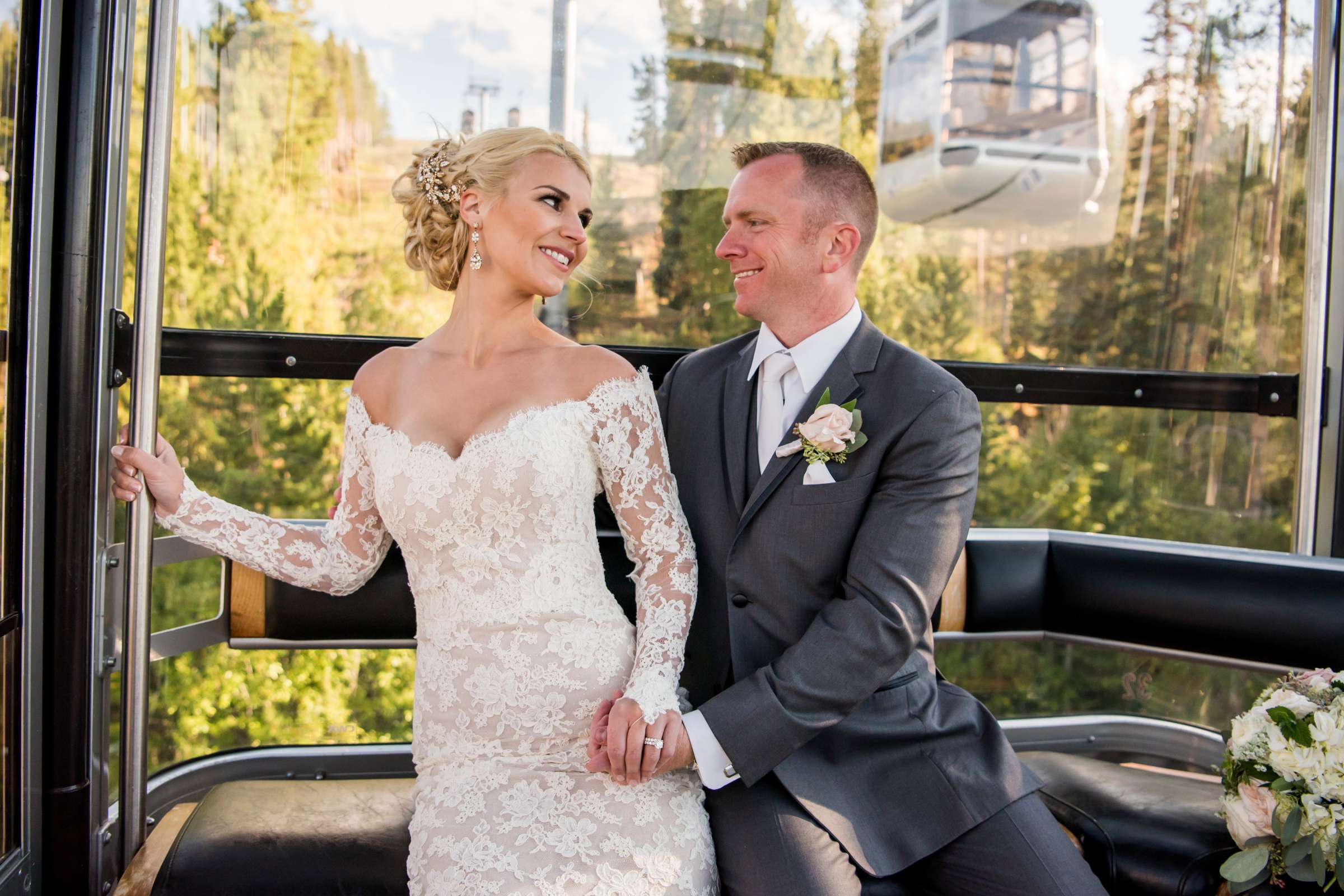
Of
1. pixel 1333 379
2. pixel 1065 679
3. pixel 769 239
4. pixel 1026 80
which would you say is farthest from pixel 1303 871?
pixel 1026 80

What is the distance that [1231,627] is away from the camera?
2.60 meters

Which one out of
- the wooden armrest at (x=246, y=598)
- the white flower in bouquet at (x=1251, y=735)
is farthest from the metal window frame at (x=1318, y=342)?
the wooden armrest at (x=246, y=598)

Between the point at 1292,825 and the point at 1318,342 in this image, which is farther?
the point at 1318,342

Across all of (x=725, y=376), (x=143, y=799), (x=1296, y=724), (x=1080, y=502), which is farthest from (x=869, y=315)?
(x=143, y=799)

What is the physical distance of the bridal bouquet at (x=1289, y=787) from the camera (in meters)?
1.84

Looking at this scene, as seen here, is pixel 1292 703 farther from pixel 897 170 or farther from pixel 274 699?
pixel 274 699

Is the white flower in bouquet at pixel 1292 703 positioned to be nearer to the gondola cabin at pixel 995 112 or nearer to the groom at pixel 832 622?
the groom at pixel 832 622

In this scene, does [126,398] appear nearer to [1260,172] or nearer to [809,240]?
[809,240]

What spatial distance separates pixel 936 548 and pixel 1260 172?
2.15m

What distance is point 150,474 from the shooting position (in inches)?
81.1

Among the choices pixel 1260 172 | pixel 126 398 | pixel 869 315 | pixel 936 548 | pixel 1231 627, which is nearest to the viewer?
pixel 936 548

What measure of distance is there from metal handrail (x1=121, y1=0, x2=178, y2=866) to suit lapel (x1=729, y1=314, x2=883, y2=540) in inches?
44.7

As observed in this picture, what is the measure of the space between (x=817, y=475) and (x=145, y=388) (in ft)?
4.22

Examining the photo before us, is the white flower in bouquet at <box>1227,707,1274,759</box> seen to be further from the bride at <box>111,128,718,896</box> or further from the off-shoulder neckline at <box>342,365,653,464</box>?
the off-shoulder neckline at <box>342,365,653,464</box>
